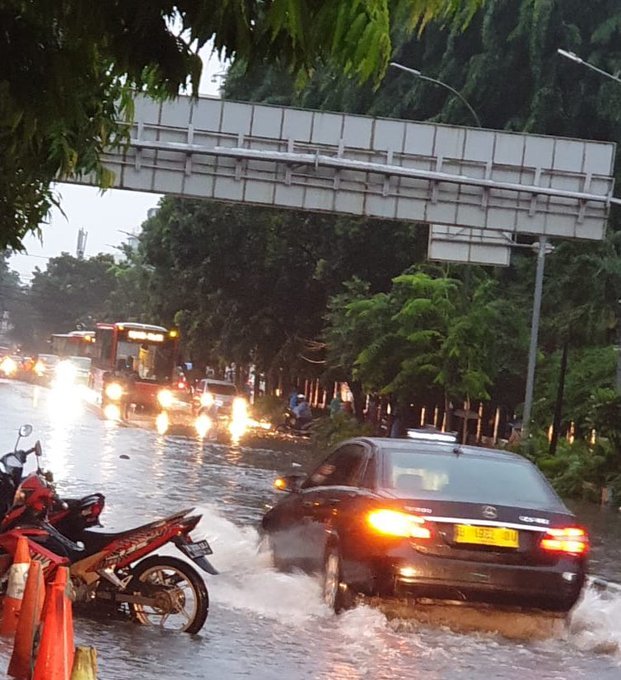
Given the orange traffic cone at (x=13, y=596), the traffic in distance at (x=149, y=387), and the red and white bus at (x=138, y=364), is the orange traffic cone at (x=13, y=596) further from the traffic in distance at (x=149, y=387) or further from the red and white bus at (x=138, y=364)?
the red and white bus at (x=138, y=364)

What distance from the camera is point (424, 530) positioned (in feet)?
33.9

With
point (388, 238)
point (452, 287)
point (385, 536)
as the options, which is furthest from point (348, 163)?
point (385, 536)

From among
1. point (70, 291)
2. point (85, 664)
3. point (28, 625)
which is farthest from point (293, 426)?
point (70, 291)

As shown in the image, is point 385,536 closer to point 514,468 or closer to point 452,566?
point 452,566

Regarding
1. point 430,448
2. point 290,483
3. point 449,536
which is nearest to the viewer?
point 449,536

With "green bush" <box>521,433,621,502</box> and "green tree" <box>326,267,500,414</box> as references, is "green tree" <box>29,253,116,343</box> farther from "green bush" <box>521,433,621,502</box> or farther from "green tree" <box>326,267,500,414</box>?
"green bush" <box>521,433,621,502</box>

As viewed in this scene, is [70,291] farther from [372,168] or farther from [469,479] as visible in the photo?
[469,479]

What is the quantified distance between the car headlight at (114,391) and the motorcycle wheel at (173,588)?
46762 millimetres

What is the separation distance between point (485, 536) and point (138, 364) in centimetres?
4668

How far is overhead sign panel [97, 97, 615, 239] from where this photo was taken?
3262 cm

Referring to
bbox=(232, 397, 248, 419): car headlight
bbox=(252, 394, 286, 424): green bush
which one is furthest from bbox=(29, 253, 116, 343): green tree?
bbox=(232, 397, 248, 419): car headlight

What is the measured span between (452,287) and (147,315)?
3953cm

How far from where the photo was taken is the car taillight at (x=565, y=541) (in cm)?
1046

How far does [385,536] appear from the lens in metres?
10.4
